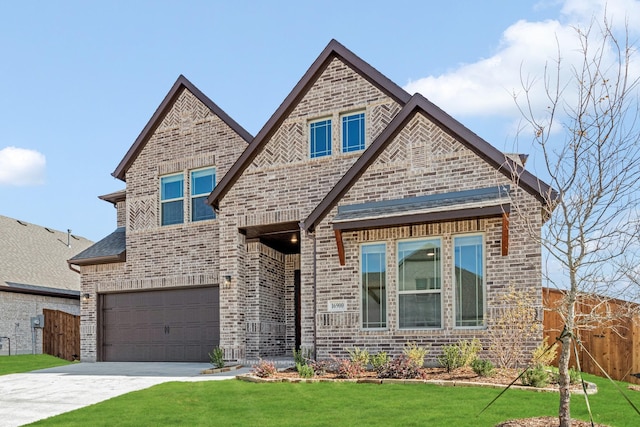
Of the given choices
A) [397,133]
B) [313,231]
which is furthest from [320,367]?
[397,133]

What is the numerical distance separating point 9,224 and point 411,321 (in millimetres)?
23509

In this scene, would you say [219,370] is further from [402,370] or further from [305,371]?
[402,370]

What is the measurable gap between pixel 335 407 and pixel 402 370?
2758 mm

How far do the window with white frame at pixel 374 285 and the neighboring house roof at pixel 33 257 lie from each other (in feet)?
55.8

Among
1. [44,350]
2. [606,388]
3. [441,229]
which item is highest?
[441,229]

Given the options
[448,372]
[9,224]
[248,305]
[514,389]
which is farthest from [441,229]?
[9,224]

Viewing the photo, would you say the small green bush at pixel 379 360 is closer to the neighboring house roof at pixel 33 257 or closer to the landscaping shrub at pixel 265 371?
the landscaping shrub at pixel 265 371

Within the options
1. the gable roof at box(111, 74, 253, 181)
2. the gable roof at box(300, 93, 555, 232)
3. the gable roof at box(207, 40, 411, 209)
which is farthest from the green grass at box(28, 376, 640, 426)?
the gable roof at box(111, 74, 253, 181)

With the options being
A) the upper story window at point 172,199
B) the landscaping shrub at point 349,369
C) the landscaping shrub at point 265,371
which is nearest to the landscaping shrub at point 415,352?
the landscaping shrub at point 349,369

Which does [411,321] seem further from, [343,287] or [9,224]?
[9,224]

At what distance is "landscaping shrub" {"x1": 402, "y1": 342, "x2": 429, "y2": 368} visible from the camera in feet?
38.2

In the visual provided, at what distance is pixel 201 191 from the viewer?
59.8 ft

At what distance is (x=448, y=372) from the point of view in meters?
11.5

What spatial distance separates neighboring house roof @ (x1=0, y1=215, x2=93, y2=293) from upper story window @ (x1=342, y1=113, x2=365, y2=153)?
1636 cm
